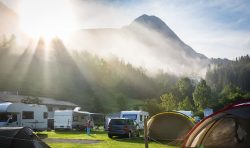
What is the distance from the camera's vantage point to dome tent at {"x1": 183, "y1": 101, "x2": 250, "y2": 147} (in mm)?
11678

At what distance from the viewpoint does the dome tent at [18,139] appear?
43.3 feet

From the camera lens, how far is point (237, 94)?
97.9 meters

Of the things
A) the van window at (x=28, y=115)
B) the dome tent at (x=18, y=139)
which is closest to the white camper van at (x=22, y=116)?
the van window at (x=28, y=115)

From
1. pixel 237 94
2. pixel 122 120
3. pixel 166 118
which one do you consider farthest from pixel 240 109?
pixel 237 94

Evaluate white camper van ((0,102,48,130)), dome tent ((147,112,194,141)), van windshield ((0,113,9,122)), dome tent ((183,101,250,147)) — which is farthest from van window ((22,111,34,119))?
dome tent ((183,101,250,147))

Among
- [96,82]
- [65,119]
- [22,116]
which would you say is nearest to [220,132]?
[22,116]

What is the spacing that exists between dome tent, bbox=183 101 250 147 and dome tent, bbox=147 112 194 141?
→ 11972mm

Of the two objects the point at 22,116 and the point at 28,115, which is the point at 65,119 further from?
the point at 22,116

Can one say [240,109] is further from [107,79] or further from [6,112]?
[107,79]

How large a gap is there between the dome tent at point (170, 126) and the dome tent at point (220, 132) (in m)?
12.0

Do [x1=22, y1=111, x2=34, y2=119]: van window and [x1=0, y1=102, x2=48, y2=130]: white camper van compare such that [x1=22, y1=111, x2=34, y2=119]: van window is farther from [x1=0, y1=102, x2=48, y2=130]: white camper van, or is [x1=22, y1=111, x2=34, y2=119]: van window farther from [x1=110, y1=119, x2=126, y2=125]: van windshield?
[x1=110, y1=119, x2=126, y2=125]: van windshield

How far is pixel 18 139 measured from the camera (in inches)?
522

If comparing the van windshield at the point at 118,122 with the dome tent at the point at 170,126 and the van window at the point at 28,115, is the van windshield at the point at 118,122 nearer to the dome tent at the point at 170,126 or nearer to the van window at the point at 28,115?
the dome tent at the point at 170,126

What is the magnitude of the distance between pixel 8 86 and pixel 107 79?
56.5 meters
